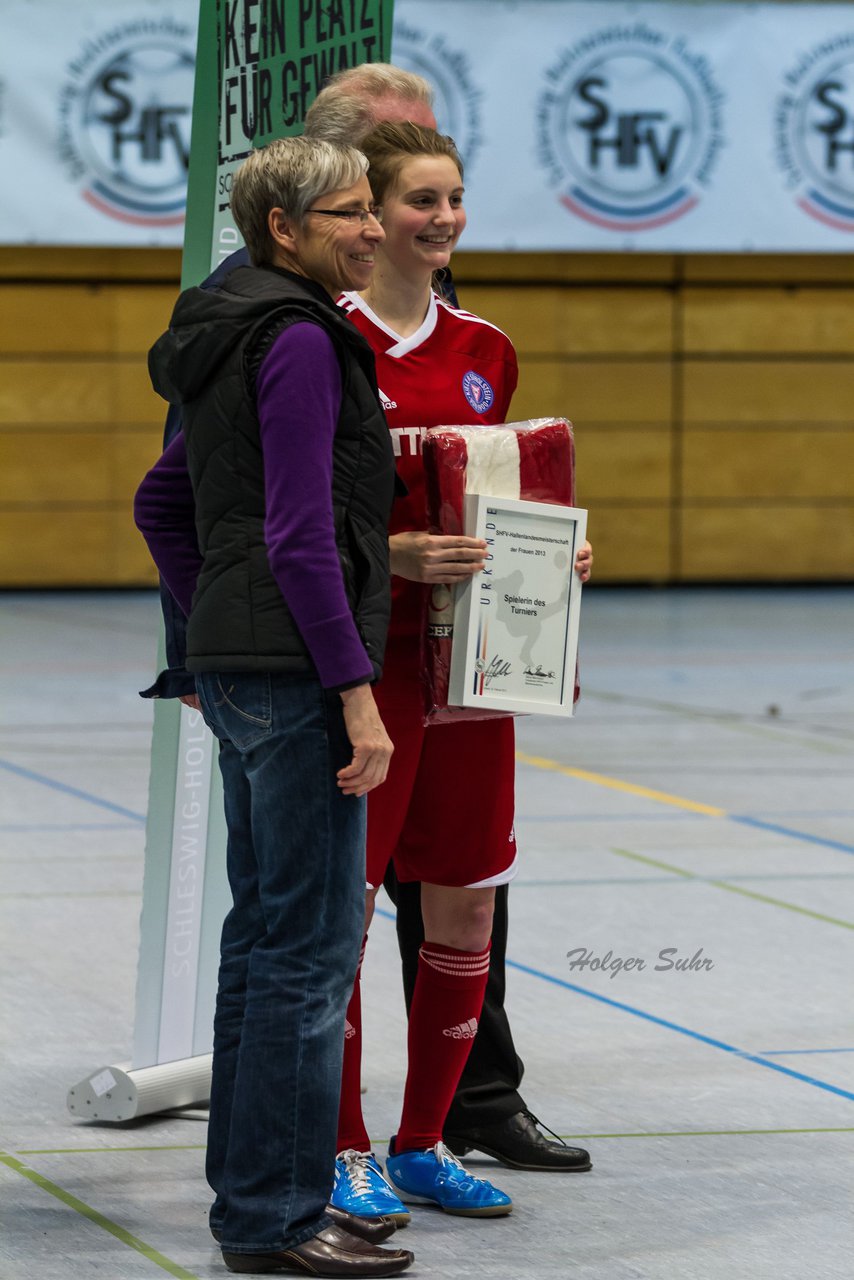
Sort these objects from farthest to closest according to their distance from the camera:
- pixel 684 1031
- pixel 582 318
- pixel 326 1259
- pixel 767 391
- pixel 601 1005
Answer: pixel 767 391 < pixel 582 318 < pixel 601 1005 < pixel 684 1031 < pixel 326 1259

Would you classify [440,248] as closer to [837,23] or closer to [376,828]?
[376,828]

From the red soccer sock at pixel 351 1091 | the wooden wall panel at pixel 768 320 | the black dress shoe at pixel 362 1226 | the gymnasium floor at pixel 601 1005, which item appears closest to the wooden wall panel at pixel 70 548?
the wooden wall panel at pixel 768 320

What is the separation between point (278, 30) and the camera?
343cm

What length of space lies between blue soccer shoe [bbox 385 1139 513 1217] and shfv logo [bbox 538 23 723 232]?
12068mm

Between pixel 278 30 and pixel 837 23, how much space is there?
12340mm

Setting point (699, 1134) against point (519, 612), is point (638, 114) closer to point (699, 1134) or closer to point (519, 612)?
point (699, 1134)

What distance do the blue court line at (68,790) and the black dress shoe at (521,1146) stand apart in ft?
10.4

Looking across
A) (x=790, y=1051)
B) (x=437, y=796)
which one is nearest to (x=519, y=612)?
(x=437, y=796)

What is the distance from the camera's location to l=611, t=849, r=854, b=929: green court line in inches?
205

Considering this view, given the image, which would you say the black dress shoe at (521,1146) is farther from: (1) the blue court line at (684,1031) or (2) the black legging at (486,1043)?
(1) the blue court line at (684,1031)

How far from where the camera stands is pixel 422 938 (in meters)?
3.61

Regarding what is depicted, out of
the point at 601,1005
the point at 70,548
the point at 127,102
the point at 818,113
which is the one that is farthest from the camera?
the point at 70,548

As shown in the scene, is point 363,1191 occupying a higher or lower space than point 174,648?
lower

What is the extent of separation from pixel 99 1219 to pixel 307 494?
4.20 feet
